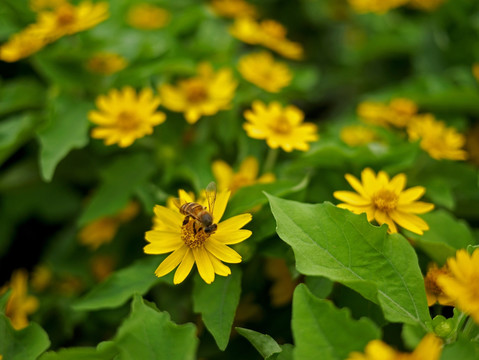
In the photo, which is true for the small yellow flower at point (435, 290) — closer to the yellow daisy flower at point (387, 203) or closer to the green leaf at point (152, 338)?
the yellow daisy flower at point (387, 203)

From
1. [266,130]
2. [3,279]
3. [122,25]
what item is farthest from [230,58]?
[3,279]

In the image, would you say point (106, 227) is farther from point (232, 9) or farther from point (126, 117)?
point (232, 9)

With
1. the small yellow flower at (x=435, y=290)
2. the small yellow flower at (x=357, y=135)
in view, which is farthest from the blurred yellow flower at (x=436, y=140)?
the small yellow flower at (x=435, y=290)

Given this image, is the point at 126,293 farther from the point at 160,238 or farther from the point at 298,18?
the point at 298,18

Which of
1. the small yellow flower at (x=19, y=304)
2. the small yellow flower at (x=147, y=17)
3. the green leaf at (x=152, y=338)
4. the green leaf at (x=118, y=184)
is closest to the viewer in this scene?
the green leaf at (x=152, y=338)

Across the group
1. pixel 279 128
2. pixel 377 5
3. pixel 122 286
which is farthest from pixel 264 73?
pixel 122 286

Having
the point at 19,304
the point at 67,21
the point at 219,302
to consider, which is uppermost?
the point at 67,21

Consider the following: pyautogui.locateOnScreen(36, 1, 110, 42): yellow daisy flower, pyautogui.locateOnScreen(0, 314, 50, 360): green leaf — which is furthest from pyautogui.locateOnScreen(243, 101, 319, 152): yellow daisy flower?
pyautogui.locateOnScreen(0, 314, 50, 360): green leaf

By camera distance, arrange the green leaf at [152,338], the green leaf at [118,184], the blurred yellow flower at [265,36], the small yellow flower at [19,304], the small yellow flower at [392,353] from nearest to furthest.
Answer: the small yellow flower at [392,353] < the green leaf at [152,338] < the small yellow flower at [19,304] < the green leaf at [118,184] < the blurred yellow flower at [265,36]
